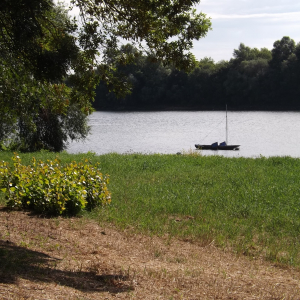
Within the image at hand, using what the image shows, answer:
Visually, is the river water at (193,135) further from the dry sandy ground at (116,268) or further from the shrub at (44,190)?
the dry sandy ground at (116,268)

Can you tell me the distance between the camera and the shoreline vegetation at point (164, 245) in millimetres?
5141

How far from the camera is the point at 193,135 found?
47.8 meters

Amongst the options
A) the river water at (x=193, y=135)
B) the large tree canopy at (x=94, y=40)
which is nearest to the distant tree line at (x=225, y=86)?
the river water at (x=193, y=135)

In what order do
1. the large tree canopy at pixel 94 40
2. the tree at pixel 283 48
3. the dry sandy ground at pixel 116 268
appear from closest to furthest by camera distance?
the dry sandy ground at pixel 116 268 < the large tree canopy at pixel 94 40 < the tree at pixel 283 48

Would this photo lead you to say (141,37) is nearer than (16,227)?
No

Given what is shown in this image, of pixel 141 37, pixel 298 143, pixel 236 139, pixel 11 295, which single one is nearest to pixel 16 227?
pixel 11 295

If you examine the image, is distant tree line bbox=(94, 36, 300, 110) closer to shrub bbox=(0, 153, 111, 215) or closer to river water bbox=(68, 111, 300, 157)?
river water bbox=(68, 111, 300, 157)

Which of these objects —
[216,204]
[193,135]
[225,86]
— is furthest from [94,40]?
[225,86]

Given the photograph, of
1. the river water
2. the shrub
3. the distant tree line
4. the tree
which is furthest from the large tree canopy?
the tree

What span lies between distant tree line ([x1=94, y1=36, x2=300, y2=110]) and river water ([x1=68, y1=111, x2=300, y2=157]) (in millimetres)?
11828

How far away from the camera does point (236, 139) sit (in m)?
44.9

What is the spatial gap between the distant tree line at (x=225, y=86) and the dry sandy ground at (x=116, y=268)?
65313mm

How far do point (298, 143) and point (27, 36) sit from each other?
36036mm

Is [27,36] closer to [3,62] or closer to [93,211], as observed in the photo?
[3,62]
